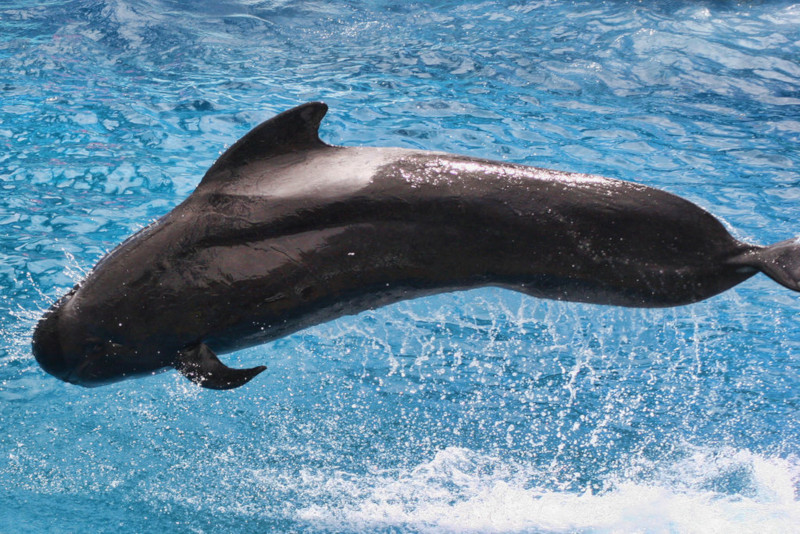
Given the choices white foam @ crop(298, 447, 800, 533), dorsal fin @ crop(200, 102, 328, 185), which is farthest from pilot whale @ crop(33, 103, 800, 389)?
white foam @ crop(298, 447, 800, 533)

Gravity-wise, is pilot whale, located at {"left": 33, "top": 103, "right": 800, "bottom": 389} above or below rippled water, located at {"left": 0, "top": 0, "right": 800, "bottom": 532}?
above

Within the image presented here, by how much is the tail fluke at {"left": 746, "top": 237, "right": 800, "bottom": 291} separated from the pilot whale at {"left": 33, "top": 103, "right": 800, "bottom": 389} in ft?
0.04

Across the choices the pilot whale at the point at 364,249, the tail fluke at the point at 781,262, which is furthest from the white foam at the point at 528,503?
the tail fluke at the point at 781,262

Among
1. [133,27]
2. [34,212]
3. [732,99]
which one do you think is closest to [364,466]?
[34,212]

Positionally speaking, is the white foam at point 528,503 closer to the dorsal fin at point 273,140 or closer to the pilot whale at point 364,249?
the pilot whale at point 364,249

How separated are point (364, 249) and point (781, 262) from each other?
207cm

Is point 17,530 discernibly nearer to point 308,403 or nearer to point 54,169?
point 308,403

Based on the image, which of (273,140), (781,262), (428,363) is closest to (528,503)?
(428,363)

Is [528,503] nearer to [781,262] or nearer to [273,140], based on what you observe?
[781,262]

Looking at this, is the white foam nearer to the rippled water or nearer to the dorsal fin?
the rippled water

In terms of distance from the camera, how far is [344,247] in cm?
411

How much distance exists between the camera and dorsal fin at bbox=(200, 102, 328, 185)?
4.22 m

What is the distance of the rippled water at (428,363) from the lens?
6379 millimetres

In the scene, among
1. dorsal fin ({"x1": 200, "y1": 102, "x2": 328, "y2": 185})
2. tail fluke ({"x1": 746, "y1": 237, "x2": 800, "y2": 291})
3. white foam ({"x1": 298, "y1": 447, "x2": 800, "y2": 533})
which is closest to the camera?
tail fluke ({"x1": 746, "y1": 237, "x2": 800, "y2": 291})
